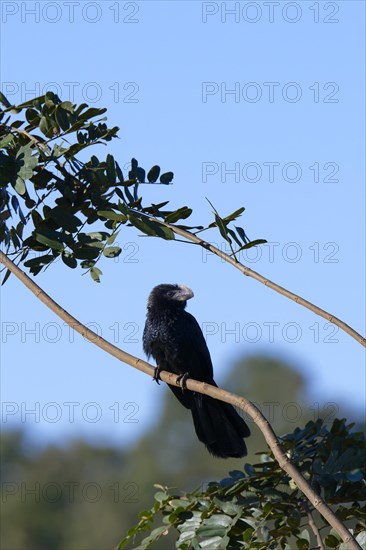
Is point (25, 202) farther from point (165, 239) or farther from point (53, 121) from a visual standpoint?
point (165, 239)

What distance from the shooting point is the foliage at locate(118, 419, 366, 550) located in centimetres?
401

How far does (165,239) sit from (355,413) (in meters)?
54.0

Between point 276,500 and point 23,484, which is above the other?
point 276,500

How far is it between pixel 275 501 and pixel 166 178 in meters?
1.44

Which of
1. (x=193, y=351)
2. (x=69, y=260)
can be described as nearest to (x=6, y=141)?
(x=69, y=260)

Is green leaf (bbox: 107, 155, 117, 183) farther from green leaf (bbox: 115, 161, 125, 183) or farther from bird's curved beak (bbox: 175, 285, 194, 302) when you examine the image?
bird's curved beak (bbox: 175, 285, 194, 302)

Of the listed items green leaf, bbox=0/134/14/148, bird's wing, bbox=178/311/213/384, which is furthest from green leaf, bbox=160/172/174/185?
bird's wing, bbox=178/311/213/384

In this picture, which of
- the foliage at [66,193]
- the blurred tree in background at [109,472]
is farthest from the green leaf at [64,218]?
the blurred tree in background at [109,472]

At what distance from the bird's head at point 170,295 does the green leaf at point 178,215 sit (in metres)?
2.21

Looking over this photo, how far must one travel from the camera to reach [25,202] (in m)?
4.28

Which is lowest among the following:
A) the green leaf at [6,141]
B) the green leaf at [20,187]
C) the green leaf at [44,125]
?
the green leaf at [20,187]

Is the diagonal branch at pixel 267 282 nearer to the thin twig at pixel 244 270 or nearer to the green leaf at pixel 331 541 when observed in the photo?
the thin twig at pixel 244 270

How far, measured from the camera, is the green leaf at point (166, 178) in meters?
4.54

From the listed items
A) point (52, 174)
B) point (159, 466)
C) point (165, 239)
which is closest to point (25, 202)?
point (52, 174)
